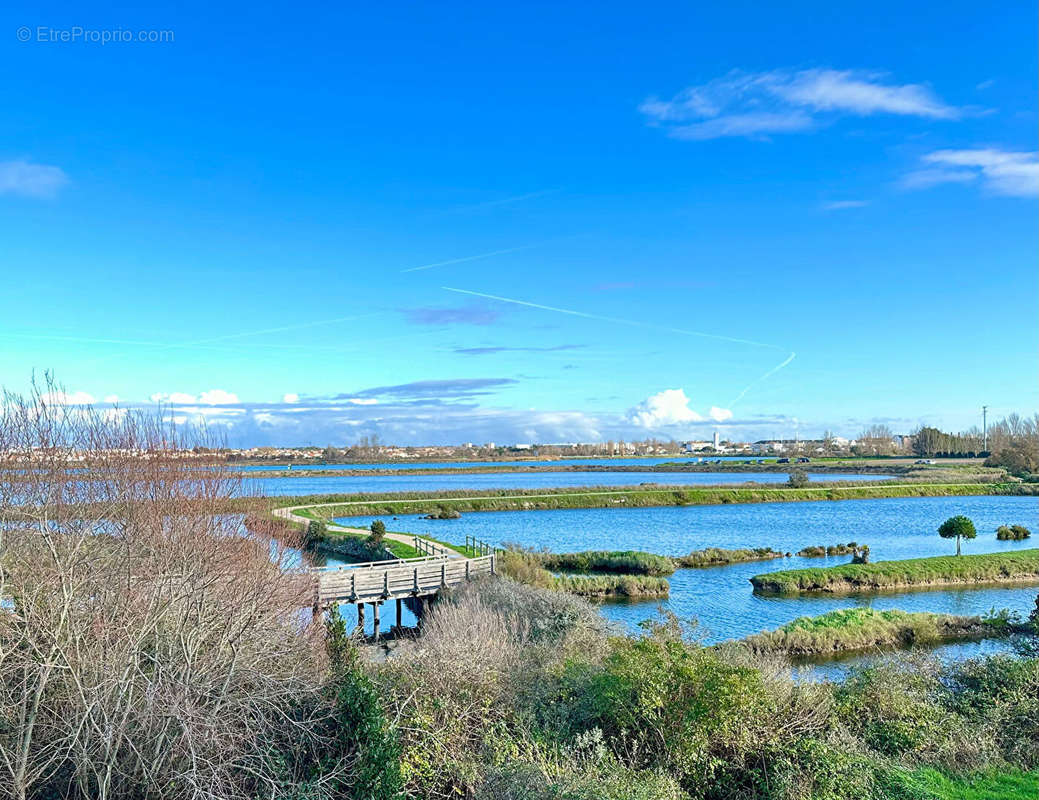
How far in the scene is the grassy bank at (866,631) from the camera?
25.6m

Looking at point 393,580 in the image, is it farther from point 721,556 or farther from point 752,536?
point 752,536

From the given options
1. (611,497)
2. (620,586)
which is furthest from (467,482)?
(620,586)

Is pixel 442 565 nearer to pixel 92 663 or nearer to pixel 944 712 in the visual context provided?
pixel 944 712

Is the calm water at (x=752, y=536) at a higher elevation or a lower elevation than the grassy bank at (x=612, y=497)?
lower

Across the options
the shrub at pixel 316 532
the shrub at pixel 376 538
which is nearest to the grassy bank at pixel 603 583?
the shrub at pixel 376 538

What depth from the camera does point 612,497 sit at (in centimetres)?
8112

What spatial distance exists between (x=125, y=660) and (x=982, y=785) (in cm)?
1387

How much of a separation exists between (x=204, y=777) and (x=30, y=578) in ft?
14.1

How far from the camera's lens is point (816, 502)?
82.4 metres

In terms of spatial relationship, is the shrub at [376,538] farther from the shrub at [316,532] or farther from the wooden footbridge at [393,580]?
the wooden footbridge at [393,580]

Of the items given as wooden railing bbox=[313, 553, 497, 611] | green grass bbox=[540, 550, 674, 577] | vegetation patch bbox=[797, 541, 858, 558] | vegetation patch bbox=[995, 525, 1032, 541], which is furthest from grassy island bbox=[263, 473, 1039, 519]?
wooden railing bbox=[313, 553, 497, 611]

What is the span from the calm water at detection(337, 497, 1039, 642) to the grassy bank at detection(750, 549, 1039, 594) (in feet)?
4.08

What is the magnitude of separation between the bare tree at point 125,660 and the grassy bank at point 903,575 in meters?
27.0

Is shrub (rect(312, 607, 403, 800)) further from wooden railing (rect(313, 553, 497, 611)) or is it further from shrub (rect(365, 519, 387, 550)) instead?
shrub (rect(365, 519, 387, 550))
